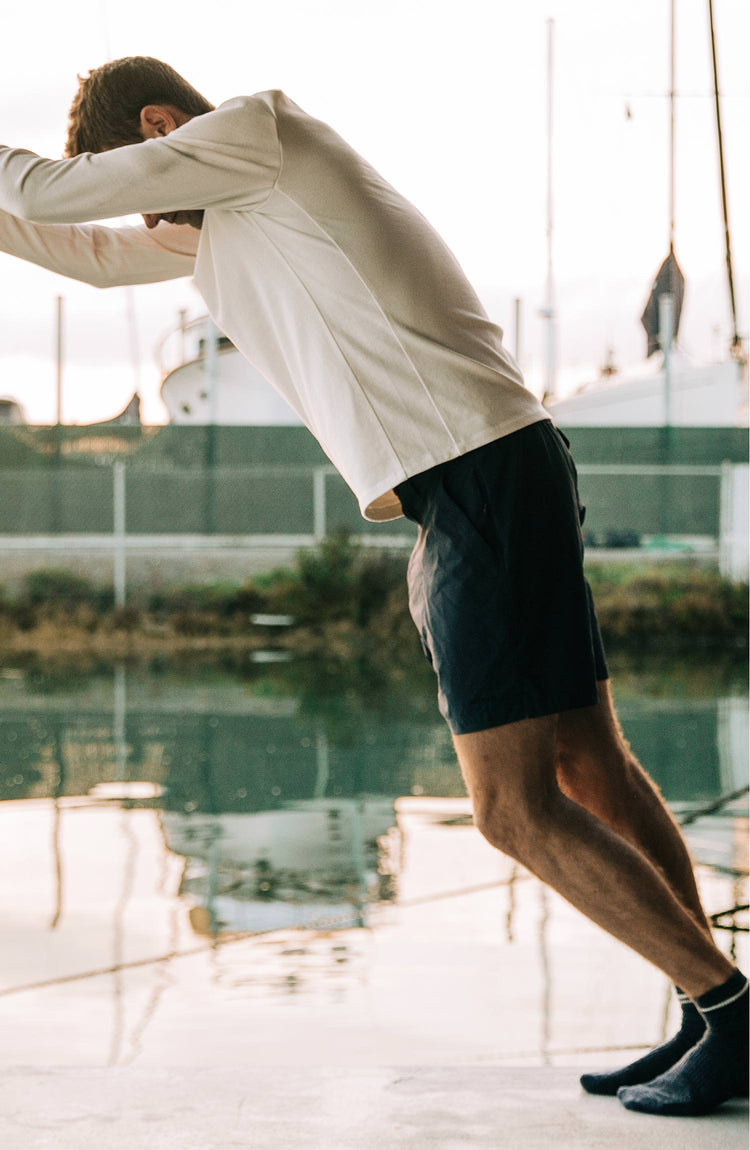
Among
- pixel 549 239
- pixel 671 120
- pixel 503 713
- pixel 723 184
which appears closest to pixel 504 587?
pixel 503 713

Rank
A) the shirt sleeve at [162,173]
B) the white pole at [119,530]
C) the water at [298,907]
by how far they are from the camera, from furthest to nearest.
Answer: the white pole at [119,530] < the water at [298,907] < the shirt sleeve at [162,173]

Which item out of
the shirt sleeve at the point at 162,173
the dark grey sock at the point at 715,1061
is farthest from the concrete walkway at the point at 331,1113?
the shirt sleeve at the point at 162,173

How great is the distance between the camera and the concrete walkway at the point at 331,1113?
1.10 metres

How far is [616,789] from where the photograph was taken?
4.22ft

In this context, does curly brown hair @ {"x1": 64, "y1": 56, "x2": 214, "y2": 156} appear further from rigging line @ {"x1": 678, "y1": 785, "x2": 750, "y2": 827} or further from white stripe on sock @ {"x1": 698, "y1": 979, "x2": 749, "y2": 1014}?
rigging line @ {"x1": 678, "y1": 785, "x2": 750, "y2": 827}

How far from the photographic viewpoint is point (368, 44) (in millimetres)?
5203

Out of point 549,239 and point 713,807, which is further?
point 549,239

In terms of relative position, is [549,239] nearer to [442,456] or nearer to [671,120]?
[671,120]

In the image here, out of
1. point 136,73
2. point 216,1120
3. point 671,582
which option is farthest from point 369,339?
point 671,582

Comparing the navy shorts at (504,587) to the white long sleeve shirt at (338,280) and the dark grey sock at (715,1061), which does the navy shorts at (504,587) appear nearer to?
the white long sleeve shirt at (338,280)

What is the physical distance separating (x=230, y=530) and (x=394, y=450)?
920cm

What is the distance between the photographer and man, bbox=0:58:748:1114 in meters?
1.12

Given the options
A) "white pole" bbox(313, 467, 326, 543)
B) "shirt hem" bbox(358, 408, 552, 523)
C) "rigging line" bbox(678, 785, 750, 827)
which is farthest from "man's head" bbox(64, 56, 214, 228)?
"white pole" bbox(313, 467, 326, 543)

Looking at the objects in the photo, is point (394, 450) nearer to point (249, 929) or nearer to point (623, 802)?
point (623, 802)
